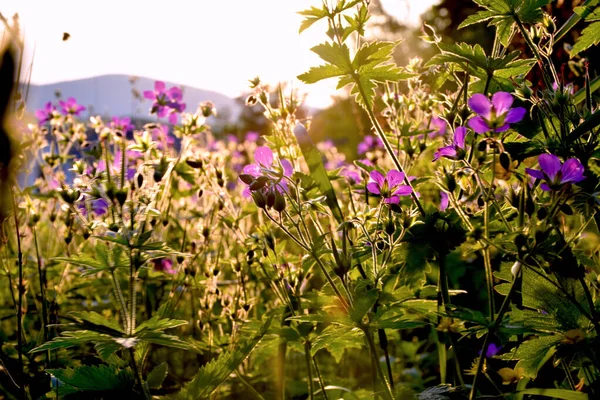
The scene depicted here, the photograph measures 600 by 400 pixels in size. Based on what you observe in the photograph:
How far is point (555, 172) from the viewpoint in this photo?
108 centimetres

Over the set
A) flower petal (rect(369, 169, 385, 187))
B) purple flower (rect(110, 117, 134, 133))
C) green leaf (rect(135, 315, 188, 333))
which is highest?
purple flower (rect(110, 117, 134, 133))

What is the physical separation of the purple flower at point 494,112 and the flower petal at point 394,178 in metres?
0.23

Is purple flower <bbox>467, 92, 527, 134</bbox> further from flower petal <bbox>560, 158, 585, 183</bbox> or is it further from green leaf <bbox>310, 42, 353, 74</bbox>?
green leaf <bbox>310, 42, 353, 74</bbox>

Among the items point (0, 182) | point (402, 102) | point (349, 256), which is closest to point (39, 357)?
point (0, 182)

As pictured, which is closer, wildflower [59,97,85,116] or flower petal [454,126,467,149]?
flower petal [454,126,467,149]

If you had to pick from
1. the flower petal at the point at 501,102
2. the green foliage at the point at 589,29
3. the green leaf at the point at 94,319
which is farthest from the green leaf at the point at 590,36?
the green leaf at the point at 94,319

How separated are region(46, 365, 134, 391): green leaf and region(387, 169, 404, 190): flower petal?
2.53 ft

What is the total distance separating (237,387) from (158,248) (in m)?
1.12

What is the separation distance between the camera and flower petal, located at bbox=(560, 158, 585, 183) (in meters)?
1.05

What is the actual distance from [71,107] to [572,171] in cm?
333

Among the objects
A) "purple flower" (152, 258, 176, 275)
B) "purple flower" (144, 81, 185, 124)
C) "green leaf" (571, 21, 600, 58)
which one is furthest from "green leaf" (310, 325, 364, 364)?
"purple flower" (144, 81, 185, 124)

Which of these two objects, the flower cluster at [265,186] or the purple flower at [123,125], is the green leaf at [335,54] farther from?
the purple flower at [123,125]

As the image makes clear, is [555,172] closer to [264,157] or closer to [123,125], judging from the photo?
[264,157]

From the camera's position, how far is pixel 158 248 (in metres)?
1.22
